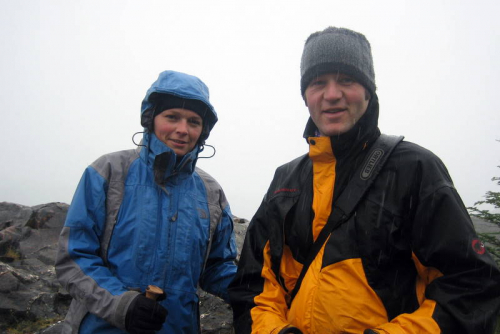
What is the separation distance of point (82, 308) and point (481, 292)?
303 cm

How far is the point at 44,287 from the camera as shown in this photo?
609cm

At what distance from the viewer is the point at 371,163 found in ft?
8.45

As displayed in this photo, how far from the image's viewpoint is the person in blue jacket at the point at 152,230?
9.79 feet

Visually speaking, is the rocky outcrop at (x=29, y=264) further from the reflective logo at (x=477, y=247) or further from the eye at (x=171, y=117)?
the reflective logo at (x=477, y=247)

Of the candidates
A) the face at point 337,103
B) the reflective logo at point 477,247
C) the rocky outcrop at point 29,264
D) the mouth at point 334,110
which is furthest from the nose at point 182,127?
the rocky outcrop at point 29,264

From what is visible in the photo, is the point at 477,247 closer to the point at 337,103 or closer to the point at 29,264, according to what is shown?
the point at 337,103

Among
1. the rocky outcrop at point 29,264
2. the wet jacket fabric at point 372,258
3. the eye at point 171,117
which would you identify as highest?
the eye at point 171,117

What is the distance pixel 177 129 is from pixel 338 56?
1.76 meters

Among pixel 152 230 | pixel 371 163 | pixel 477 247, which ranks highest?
pixel 371 163

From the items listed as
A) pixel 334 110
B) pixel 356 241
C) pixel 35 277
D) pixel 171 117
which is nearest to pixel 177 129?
pixel 171 117

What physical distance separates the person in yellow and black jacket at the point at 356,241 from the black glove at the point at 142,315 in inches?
25.6

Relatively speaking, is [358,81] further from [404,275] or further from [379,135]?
[404,275]

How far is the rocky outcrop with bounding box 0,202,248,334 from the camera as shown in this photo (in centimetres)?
517

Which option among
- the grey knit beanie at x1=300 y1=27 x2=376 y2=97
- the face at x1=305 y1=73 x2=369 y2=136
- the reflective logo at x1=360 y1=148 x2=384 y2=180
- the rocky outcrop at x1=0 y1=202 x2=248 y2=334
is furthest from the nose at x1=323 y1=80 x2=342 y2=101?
the rocky outcrop at x1=0 y1=202 x2=248 y2=334
